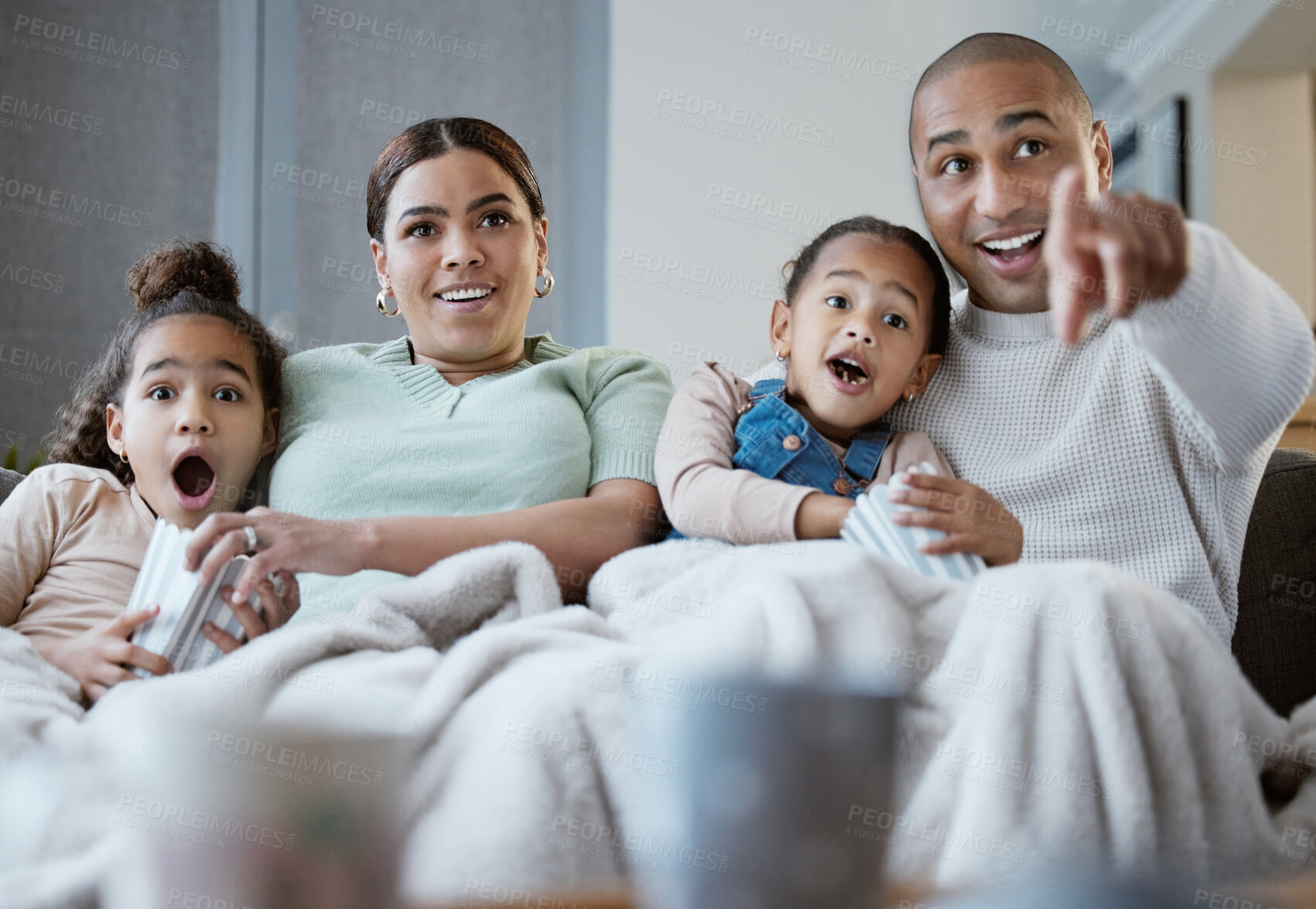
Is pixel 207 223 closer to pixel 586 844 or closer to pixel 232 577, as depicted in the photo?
pixel 232 577

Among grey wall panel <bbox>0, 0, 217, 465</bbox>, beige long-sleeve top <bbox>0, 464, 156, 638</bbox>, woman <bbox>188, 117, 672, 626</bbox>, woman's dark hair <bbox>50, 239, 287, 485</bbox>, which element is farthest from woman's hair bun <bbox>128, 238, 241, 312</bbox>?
grey wall panel <bbox>0, 0, 217, 465</bbox>

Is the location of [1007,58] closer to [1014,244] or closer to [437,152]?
[1014,244]

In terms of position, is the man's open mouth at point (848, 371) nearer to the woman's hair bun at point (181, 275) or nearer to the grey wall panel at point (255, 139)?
the woman's hair bun at point (181, 275)

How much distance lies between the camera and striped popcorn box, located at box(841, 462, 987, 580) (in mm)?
938

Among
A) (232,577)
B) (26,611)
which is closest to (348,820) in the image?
(232,577)

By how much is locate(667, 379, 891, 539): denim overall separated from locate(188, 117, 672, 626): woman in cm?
13

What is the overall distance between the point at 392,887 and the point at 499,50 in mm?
3028

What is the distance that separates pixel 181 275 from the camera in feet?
4.38

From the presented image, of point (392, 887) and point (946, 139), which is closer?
point (392, 887)

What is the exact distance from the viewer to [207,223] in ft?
9.69

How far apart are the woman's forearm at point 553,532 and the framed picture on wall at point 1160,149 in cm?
278

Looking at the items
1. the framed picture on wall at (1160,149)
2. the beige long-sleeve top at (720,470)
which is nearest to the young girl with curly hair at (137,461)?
the beige long-sleeve top at (720,470)

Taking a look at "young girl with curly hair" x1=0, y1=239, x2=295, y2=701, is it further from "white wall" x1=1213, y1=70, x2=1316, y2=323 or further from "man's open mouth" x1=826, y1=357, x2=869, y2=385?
"white wall" x1=1213, y1=70, x2=1316, y2=323

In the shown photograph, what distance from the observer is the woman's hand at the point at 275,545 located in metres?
0.95
